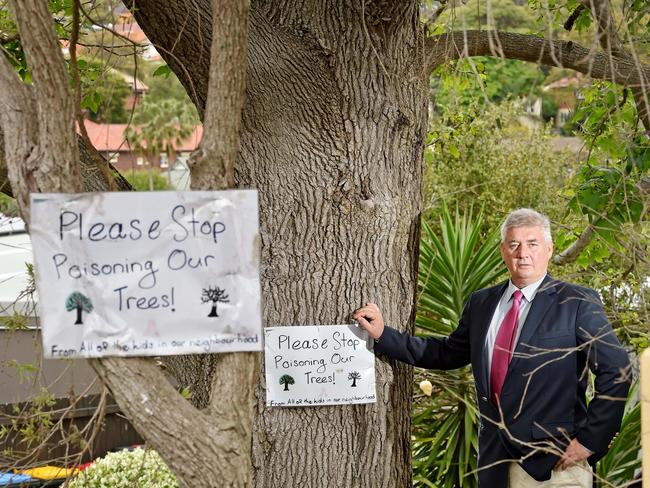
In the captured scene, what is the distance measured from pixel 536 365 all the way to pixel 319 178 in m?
1.14

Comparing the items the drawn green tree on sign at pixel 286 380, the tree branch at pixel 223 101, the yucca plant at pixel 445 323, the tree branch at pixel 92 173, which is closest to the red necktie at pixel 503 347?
the drawn green tree on sign at pixel 286 380

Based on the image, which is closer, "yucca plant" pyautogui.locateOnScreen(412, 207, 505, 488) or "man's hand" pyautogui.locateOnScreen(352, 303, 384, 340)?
"man's hand" pyautogui.locateOnScreen(352, 303, 384, 340)

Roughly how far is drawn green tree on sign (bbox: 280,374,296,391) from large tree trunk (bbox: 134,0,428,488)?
0.09 metres

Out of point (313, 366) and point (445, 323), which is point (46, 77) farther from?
point (445, 323)

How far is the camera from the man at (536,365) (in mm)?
3535

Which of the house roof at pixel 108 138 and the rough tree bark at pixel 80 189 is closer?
the rough tree bark at pixel 80 189

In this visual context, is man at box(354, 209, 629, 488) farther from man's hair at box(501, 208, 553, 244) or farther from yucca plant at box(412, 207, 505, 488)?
yucca plant at box(412, 207, 505, 488)

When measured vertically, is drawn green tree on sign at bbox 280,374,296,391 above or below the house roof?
below

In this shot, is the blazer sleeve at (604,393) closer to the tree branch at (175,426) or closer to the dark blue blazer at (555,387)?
the dark blue blazer at (555,387)

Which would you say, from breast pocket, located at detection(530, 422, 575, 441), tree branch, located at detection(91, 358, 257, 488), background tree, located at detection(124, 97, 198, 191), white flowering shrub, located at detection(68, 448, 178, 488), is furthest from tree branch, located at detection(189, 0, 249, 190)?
background tree, located at detection(124, 97, 198, 191)

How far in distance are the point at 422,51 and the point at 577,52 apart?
3.21ft

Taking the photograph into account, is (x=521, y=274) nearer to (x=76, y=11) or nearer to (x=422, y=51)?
(x=422, y=51)

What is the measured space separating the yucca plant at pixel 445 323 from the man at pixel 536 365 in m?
1.81

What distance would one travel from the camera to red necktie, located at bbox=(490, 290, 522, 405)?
3730mm
